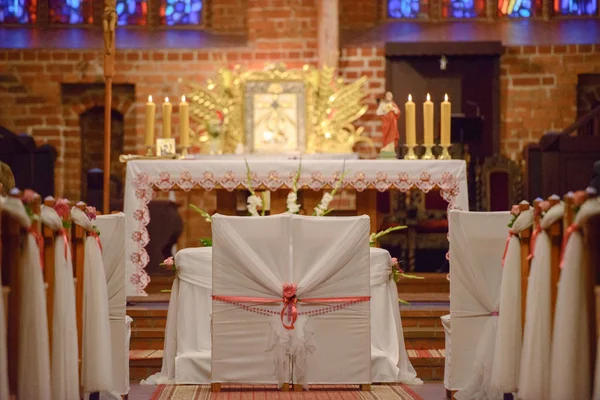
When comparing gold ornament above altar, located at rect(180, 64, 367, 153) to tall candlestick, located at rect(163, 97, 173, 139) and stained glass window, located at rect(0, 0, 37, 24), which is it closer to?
tall candlestick, located at rect(163, 97, 173, 139)

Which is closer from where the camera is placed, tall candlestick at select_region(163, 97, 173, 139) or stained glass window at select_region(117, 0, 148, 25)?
tall candlestick at select_region(163, 97, 173, 139)

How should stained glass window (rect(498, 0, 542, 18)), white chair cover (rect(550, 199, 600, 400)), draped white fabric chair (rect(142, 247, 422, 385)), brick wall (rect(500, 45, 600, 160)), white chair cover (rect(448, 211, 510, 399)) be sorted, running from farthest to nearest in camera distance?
stained glass window (rect(498, 0, 542, 18))
brick wall (rect(500, 45, 600, 160))
draped white fabric chair (rect(142, 247, 422, 385))
white chair cover (rect(448, 211, 510, 399))
white chair cover (rect(550, 199, 600, 400))

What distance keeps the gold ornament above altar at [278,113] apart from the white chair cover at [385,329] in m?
2.49

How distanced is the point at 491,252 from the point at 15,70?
6.86 metres

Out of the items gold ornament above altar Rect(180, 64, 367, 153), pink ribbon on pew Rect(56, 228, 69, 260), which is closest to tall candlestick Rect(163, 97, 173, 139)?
gold ornament above altar Rect(180, 64, 367, 153)

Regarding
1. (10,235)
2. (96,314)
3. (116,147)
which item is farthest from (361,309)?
(116,147)

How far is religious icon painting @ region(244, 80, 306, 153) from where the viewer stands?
8.93 meters

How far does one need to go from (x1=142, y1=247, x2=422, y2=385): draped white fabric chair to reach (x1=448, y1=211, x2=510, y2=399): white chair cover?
0.65 m

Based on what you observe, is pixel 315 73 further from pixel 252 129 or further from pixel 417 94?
pixel 417 94

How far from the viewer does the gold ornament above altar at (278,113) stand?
352 inches

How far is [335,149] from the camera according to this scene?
30.0ft

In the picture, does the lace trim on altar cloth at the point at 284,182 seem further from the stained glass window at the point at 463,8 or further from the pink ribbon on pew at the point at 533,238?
the stained glass window at the point at 463,8


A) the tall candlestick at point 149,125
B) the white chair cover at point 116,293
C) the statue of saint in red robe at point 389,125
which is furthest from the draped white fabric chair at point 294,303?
the statue of saint in red robe at point 389,125

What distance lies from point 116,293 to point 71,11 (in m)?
6.57
